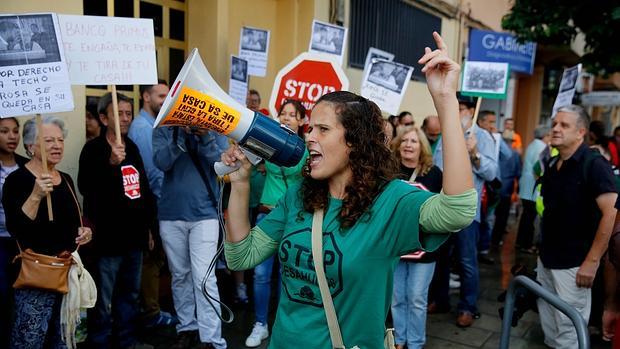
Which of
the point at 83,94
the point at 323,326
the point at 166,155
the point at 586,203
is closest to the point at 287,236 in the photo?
the point at 323,326

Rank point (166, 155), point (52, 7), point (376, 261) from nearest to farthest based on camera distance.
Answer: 1. point (376, 261)
2. point (166, 155)
3. point (52, 7)

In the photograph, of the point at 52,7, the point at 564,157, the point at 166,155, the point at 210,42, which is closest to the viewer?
the point at 166,155

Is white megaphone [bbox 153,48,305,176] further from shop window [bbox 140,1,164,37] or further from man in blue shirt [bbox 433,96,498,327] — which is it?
shop window [bbox 140,1,164,37]

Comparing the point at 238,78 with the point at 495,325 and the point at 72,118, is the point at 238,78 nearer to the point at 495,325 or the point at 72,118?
the point at 72,118

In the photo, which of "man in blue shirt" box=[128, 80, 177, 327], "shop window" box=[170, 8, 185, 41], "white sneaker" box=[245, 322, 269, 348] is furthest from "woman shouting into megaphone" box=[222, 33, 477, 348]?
"shop window" box=[170, 8, 185, 41]

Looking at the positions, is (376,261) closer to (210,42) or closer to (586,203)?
(586,203)

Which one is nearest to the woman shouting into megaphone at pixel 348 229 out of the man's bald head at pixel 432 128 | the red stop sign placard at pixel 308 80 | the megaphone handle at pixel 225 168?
the megaphone handle at pixel 225 168

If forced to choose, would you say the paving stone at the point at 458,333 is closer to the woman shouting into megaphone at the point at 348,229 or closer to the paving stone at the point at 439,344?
the paving stone at the point at 439,344

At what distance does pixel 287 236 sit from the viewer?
189cm

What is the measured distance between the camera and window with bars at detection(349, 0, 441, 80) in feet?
28.1

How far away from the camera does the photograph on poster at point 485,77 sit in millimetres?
5715

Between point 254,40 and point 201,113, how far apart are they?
3.96m

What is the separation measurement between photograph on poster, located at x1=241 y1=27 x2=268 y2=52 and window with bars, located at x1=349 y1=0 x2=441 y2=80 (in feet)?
9.85

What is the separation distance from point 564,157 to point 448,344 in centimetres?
173
